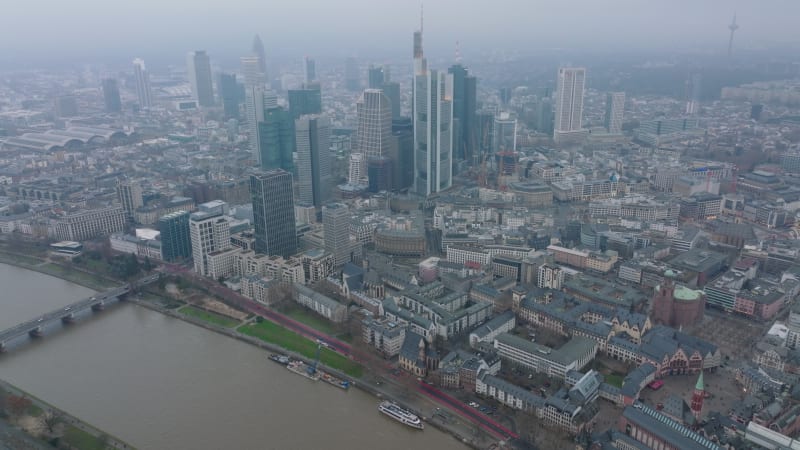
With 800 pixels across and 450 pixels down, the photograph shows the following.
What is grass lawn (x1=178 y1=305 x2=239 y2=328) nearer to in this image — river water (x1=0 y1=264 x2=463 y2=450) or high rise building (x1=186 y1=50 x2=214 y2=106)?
river water (x1=0 y1=264 x2=463 y2=450)

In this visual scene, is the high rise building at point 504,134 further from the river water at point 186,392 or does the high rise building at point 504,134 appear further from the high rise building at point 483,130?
the river water at point 186,392

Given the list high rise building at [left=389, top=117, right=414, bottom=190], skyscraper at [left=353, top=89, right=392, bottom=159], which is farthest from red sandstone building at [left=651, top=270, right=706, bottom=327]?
skyscraper at [left=353, top=89, right=392, bottom=159]

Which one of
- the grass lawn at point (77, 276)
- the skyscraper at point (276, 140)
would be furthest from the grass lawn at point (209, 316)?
the skyscraper at point (276, 140)

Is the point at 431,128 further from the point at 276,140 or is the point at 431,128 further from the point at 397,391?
the point at 397,391

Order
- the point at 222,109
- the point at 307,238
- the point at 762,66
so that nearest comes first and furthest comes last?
the point at 307,238 < the point at 222,109 < the point at 762,66

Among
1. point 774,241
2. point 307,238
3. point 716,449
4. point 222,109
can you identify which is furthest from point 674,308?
point 222,109

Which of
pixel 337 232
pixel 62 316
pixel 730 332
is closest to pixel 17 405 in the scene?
pixel 62 316

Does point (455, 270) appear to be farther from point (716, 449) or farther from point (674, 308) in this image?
point (716, 449)
